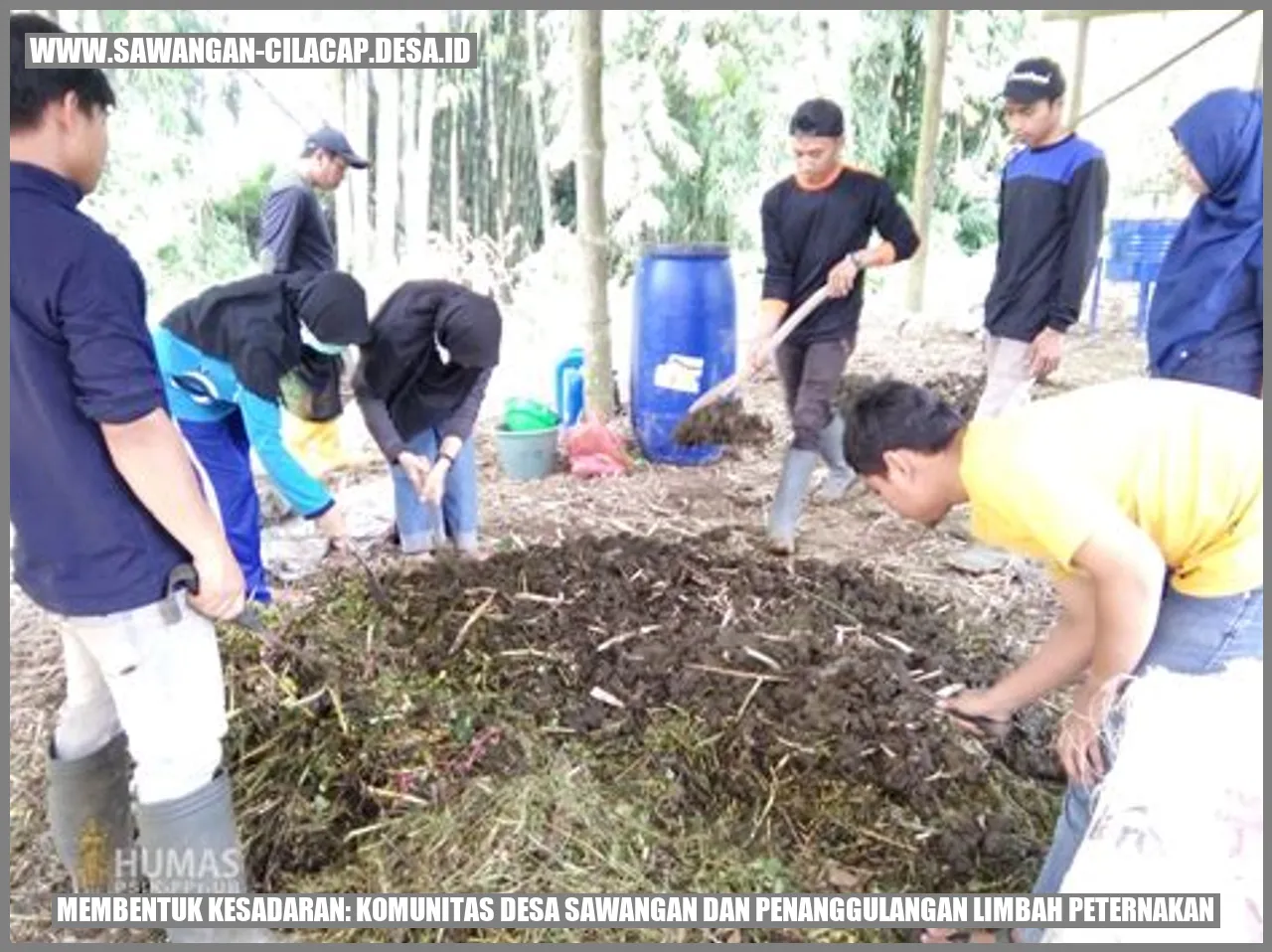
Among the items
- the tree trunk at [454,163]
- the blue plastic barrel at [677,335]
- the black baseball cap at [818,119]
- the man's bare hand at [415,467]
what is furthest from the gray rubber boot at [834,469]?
the tree trunk at [454,163]

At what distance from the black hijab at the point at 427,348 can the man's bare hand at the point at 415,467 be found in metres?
0.17

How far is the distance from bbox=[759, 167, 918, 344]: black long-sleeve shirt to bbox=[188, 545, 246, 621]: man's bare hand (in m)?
2.71

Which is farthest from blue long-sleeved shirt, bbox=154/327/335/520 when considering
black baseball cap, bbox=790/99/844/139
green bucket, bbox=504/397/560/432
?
black baseball cap, bbox=790/99/844/139

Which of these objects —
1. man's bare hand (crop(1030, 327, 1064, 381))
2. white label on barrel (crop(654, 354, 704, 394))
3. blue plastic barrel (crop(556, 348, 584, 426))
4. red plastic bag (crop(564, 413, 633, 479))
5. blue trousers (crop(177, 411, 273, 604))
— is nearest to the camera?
blue trousers (crop(177, 411, 273, 604))

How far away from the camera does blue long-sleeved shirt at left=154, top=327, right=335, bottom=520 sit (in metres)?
2.83

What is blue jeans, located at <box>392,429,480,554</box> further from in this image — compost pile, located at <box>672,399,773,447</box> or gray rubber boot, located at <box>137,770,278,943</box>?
Result: gray rubber boot, located at <box>137,770,278,943</box>

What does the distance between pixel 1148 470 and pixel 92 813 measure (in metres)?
2.26

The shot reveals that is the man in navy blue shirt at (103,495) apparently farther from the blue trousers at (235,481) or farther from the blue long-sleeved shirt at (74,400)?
the blue trousers at (235,481)

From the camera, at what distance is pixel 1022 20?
12609 mm

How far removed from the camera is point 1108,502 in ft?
5.65

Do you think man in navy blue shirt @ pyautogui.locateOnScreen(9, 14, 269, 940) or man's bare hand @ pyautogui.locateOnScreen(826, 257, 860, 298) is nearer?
man in navy blue shirt @ pyautogui.locateOnScreen(9, 14, 269, 940)

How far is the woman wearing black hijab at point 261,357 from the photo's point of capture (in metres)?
2.76

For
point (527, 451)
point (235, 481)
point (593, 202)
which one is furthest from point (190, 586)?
point (593, 202)

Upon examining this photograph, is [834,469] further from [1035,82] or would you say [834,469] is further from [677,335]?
[1035,82]
